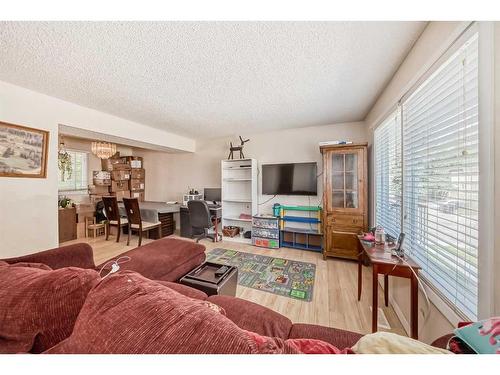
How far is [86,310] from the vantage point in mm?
530

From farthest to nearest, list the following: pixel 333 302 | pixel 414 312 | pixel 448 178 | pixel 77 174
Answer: pixel 77 174 → pixel 333 302 → pixel 414 312 → pixel 448 178

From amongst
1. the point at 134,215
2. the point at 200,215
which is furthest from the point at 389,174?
the point at 134,215

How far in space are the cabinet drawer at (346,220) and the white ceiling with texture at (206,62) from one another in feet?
5.25

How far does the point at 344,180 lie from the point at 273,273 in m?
1.75

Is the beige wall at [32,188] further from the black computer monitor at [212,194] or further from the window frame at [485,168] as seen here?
the window frame at [485,168]

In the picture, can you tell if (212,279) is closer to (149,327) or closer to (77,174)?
(149,327)

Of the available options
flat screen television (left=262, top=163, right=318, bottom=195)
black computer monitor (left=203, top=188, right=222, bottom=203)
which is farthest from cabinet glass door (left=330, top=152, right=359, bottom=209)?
black computer monitor (left=203, top=188, right=222, bottom=203)

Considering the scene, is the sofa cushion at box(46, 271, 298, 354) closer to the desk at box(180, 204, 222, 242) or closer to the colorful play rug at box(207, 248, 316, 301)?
the colorful play rug at box(207, 248, 316, 301)

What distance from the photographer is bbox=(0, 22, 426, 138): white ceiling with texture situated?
4.08 ft

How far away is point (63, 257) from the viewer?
1414mm

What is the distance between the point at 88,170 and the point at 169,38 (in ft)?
16.6

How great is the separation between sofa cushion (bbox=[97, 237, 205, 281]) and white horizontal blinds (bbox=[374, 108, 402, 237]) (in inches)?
80.5

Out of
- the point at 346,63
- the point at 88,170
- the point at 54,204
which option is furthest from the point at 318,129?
the point at 88,170
